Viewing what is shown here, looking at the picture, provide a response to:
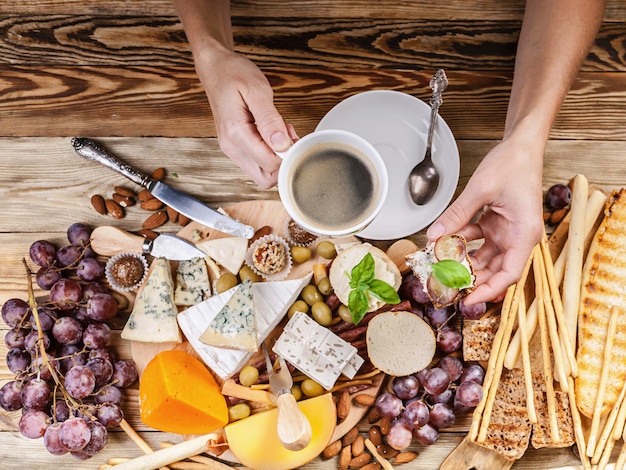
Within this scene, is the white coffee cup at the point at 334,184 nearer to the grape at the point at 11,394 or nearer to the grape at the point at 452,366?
the grape at the point at 452,366

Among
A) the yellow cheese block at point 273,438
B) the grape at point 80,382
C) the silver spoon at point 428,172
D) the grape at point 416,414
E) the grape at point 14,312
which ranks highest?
the silver spoon at point 428,172

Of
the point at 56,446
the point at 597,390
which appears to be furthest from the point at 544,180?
the point at 56,446

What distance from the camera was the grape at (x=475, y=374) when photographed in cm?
158

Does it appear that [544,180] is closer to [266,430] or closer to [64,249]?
[266,430]

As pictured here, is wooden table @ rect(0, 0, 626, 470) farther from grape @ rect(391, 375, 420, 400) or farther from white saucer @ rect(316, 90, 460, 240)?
grape @ rect(391, 375, 420, 400)

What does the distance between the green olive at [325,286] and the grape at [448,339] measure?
0.31 meters

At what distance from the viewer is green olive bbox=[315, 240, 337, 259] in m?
1.65

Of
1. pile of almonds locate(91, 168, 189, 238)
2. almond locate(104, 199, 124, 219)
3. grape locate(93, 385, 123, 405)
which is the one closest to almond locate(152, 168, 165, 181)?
pile of almonds locate(91, 168, 189, 238)

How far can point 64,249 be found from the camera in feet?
5.55

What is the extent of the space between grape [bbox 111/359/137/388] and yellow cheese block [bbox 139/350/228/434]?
0.04 meters

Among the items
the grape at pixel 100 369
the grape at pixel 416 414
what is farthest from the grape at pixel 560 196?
the grape at pixel 100 369

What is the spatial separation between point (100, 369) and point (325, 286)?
622mm

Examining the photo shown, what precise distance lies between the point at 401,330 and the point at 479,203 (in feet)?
1.36

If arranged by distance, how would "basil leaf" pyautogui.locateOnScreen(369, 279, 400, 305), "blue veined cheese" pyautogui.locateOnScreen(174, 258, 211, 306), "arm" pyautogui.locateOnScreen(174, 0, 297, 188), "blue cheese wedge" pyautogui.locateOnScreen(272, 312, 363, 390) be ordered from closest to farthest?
"arm" pyautogui.locateOnScreen(174, 0, 297, 188) → "basil leaf" pyautogui.locateOnScreen(369, 279, 400, 305) → "blue cheese wedge" pyautogui.locateOnScreen(272, 312, 363, 390) → "blue veined cheese" pyautogui.locateOnScreen(174, 258, 211, 306)
